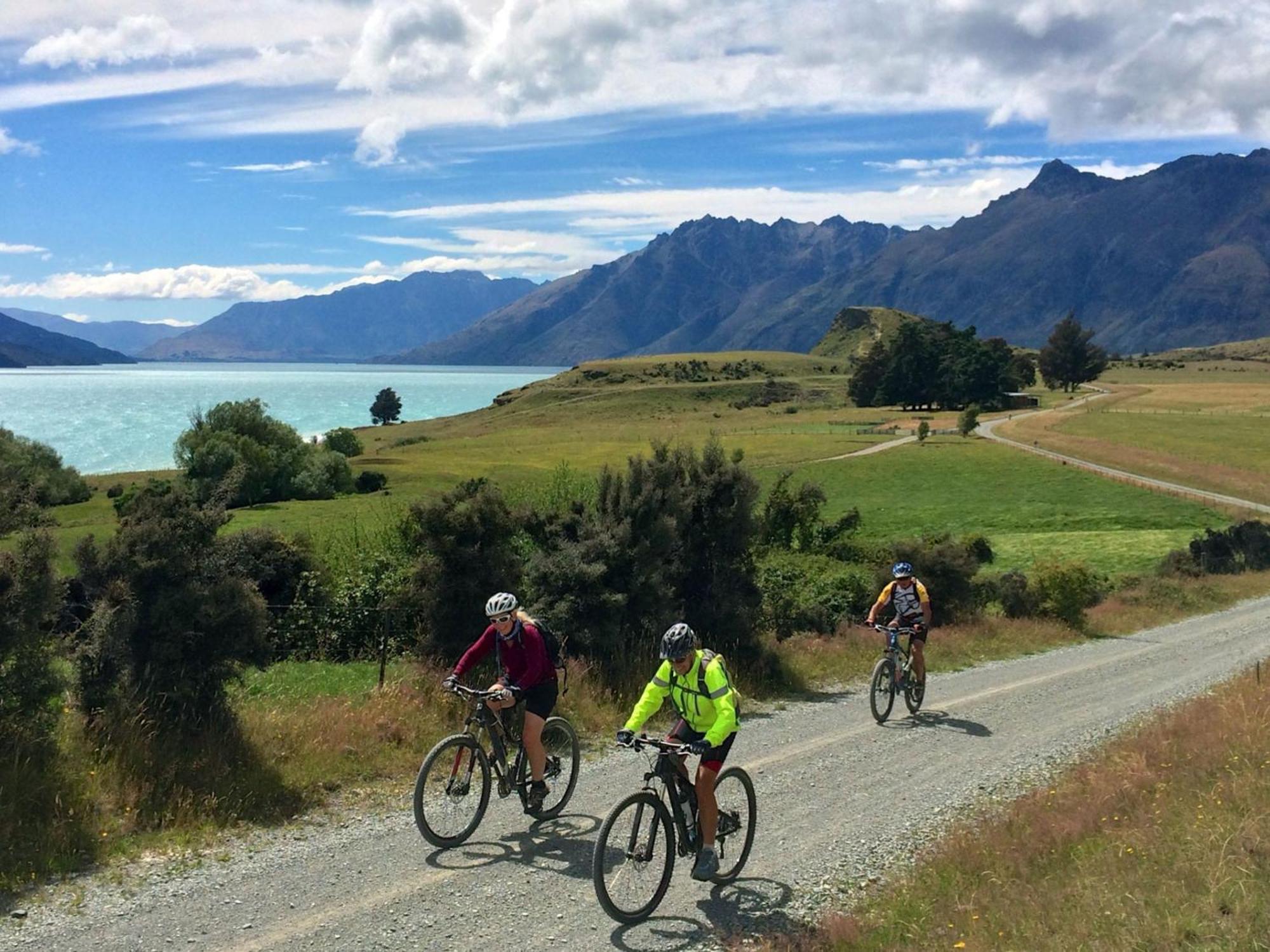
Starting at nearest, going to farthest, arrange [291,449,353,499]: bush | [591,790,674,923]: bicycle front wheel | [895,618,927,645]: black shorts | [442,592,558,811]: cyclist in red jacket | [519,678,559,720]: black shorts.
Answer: [591,790,674,923]: bicycle front wheel → [442,592,558,811]: cyclist in red jacket → [519,678,559,720]: black shorts → [895,618,927,645]: black shorts → [291,449,353,499]: bush

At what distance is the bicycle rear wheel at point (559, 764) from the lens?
415 inches

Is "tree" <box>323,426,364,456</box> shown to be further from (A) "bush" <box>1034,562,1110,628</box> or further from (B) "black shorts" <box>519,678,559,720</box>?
(B) "black shorts" <box>519,678,559,720</box>

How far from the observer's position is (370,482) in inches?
3152

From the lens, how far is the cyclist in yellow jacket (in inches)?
328

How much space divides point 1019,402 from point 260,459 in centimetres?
11364

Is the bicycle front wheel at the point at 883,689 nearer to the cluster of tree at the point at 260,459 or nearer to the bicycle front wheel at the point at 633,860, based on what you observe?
the bicycle front wheel at the point at 633,860

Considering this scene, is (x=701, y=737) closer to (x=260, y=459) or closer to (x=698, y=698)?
(x=698, y=698)

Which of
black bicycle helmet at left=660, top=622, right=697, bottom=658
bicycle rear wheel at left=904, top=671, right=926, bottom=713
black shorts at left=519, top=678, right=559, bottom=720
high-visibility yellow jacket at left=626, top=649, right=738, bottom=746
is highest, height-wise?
black bicycle helmet at left=660, top=622, right=697, bottom=658

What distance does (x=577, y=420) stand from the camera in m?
180

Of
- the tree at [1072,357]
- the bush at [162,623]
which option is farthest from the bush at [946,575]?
the tree at [1072,357]

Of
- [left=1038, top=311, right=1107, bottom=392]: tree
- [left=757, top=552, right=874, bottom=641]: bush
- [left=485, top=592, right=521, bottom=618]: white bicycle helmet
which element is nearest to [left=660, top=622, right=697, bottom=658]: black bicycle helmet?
[left=485, top=592, right=521, bottom=618]: white bicycle helmet

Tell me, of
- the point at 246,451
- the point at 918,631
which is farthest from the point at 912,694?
the point at 246,451

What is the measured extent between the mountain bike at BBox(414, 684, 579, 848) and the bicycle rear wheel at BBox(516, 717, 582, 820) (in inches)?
0.4

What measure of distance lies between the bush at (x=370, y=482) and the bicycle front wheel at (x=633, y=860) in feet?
235
